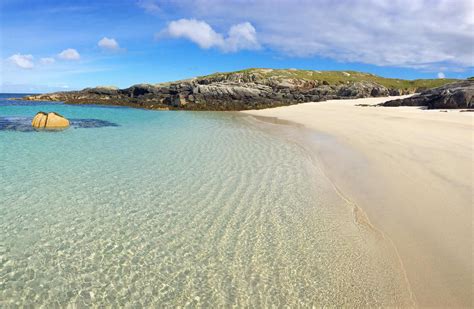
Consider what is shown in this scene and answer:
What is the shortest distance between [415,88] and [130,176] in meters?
107

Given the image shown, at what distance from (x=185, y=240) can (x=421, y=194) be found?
7447 millimetres

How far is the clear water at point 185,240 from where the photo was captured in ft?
17.9

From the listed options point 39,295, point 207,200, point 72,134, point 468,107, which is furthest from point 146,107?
point 39,295

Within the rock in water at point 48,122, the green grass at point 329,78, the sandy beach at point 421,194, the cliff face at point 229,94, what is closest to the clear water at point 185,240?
the sandy beach at point 421,194

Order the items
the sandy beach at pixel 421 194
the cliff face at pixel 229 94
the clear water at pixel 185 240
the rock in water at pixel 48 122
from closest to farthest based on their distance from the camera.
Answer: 1. the clear water at pixel 185 240
2. the sandy beach at pixel 421 194
3. the rock in water at pixel 48 122
4. the cliff face at pixel 229 94

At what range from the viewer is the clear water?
17.9 ft

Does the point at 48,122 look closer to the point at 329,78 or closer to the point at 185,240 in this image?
the point at 185,240

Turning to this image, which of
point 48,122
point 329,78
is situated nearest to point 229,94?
point 48,122

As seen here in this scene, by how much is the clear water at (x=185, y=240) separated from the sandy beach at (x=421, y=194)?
0.54 metres

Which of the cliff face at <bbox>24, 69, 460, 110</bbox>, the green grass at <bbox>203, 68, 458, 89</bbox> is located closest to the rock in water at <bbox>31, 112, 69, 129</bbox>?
the cliff face at <bbox>24, 69, 460, 110</bbox>

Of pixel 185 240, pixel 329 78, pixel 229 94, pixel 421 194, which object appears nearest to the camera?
pixel 185 240

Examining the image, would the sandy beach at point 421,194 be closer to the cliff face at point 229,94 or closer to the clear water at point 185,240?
the clear water at point 185,240

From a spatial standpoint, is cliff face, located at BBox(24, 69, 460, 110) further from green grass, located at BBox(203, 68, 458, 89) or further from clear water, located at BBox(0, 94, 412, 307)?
clear water, located at BBox(0, 94, 412, 307)

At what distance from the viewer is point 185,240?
7.32m
